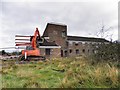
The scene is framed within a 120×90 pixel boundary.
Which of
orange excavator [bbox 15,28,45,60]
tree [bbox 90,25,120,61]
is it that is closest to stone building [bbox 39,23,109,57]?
orange excavator [bbox 15,28,45,60]

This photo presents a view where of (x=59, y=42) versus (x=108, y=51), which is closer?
(x=108, y=51)

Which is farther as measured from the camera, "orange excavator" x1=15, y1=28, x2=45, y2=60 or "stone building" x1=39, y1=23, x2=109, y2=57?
"stone building" x1=39, y1=23, x2=109, y2=57

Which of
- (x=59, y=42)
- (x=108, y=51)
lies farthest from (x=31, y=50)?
(x=59, y=42)

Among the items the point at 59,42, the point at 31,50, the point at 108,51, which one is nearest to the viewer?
the point at 108,51

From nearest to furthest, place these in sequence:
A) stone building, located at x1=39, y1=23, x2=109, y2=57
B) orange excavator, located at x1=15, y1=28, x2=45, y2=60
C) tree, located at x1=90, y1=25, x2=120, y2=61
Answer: tree, located at x1=90, y1=25, x2=120, y2=61 → orange excavator, located at x1=15, y1=28, x2=45, y2=60 → stone building, located at x1=39, y1=23, x2=109, y2=57

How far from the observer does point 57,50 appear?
39.5 metres

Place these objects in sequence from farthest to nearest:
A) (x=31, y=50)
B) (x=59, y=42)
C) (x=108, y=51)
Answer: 1. (x=59, y=42)
2. (x=31, y=50)
3. (x=108, y=51)

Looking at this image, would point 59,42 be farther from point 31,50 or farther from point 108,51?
point 108,51

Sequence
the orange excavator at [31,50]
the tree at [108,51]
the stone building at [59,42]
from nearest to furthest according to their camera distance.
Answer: the tree at [108,51] → the orange excavator at [31,50] → the stone building at [59,42]

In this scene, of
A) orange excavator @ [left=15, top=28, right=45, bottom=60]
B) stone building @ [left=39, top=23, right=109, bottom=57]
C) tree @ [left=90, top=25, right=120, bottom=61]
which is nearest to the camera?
tree @ [left=90, top=25, right=120, bottom=61]

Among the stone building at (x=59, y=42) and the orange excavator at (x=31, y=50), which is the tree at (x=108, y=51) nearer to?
the orange excavator at (x=31, y=50)

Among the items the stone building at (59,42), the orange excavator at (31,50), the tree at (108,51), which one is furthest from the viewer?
the stone building at (59,42)

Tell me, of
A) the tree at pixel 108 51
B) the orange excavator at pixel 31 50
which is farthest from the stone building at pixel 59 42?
the tree at pixel 108 51

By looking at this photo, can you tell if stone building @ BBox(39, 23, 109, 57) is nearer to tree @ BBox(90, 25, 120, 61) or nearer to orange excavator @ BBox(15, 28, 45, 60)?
orange excavator @ BBox(15, 28, 45, 60)
